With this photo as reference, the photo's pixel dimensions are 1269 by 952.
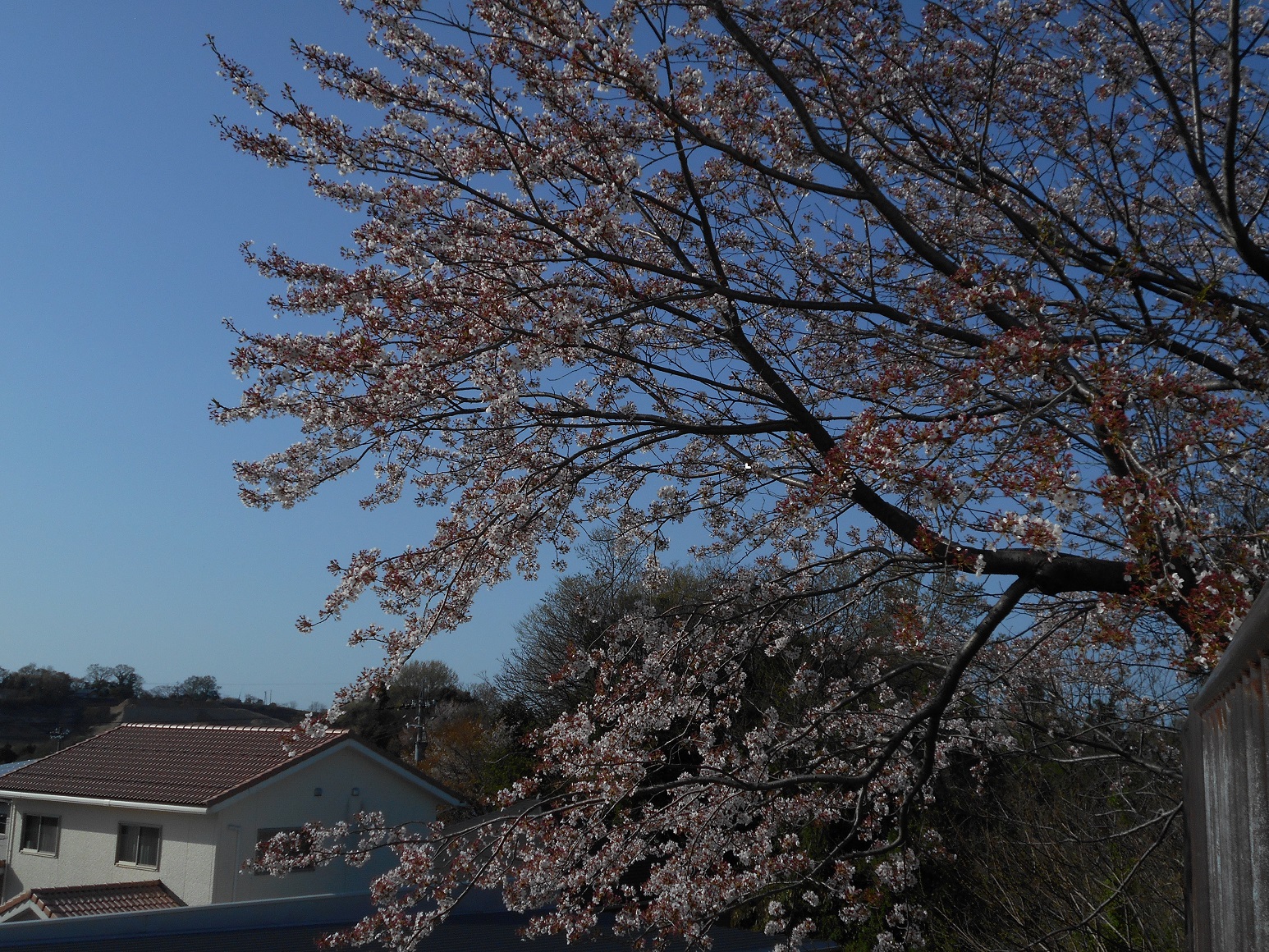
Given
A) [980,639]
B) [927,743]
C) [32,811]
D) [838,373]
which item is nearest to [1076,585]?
[980,639]

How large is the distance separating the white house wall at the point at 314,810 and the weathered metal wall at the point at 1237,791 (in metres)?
13.9

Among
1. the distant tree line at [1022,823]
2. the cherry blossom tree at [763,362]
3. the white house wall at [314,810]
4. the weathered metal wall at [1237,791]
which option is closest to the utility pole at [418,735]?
the white house wall at [314,810]

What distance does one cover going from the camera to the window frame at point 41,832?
18.2m

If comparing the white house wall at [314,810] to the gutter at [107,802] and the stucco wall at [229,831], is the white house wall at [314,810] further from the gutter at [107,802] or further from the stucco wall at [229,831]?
the gutter at [107,802]

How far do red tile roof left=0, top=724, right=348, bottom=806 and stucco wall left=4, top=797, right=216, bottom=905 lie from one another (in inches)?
13.7

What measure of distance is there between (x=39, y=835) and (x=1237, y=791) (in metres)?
21.8

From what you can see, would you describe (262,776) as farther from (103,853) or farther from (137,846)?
(103,853)

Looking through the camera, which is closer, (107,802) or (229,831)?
(229,831)

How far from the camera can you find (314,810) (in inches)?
692

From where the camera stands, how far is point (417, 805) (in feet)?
63.0

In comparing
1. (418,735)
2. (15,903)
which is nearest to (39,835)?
(15,903)

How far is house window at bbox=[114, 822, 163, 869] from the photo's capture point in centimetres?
1675

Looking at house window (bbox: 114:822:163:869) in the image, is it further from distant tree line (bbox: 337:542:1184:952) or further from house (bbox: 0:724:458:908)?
distant tree line (bbox: 337:542:1184:952)

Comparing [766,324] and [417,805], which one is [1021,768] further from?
[417,805]
